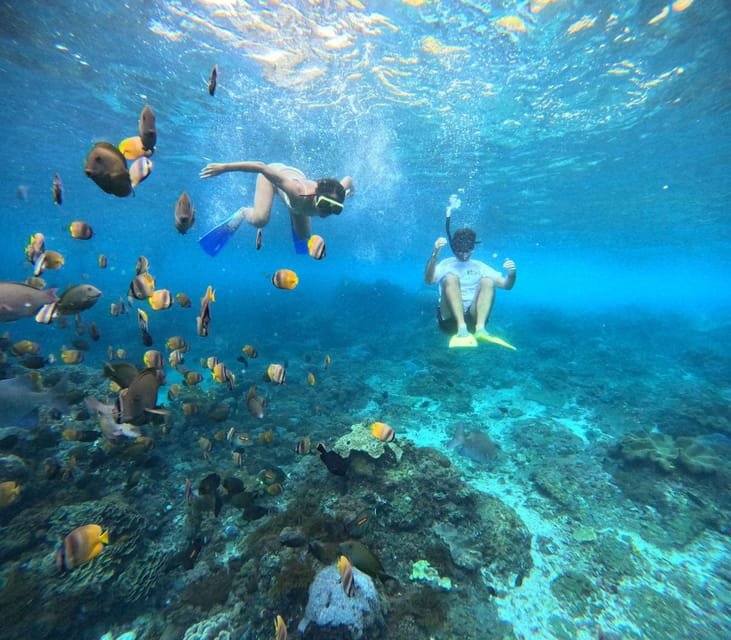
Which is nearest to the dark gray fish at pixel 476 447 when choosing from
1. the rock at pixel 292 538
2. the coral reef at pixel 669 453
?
Answer: the coral reef at pixel 669 453

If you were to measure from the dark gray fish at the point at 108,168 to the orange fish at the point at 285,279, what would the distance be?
2282mm

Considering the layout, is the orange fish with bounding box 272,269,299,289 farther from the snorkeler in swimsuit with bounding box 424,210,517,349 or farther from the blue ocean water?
the blue ocean water

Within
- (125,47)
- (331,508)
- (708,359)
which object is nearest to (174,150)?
(125,47)

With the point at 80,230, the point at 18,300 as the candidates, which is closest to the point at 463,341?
the point at 18,300

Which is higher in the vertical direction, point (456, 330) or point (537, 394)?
point (456, 330)

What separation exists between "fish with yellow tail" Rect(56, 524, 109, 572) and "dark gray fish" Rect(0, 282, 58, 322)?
8.70 feet

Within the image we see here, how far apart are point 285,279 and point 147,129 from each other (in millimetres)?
2414

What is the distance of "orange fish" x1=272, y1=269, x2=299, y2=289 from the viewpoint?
5.08 m

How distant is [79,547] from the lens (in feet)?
11.0

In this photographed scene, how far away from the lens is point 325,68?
43.2 feet

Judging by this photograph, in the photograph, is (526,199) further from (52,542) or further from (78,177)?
(78,177)

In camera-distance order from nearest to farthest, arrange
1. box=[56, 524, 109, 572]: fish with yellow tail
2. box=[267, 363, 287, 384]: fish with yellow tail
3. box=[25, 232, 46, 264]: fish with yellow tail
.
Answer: box=[56, 524, 109, 572]: fish with yellow tail
box=[25, 232, 46, 264]: fish with yellow tail
box=[267, 363, 287, 384]: fish with yellow tail

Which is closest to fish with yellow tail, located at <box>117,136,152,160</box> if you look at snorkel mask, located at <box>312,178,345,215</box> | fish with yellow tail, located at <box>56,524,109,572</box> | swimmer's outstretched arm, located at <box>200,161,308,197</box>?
swimmer's outstretched arm, located at <box>200,161,308,197</box>

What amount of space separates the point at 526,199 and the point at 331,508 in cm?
2887
